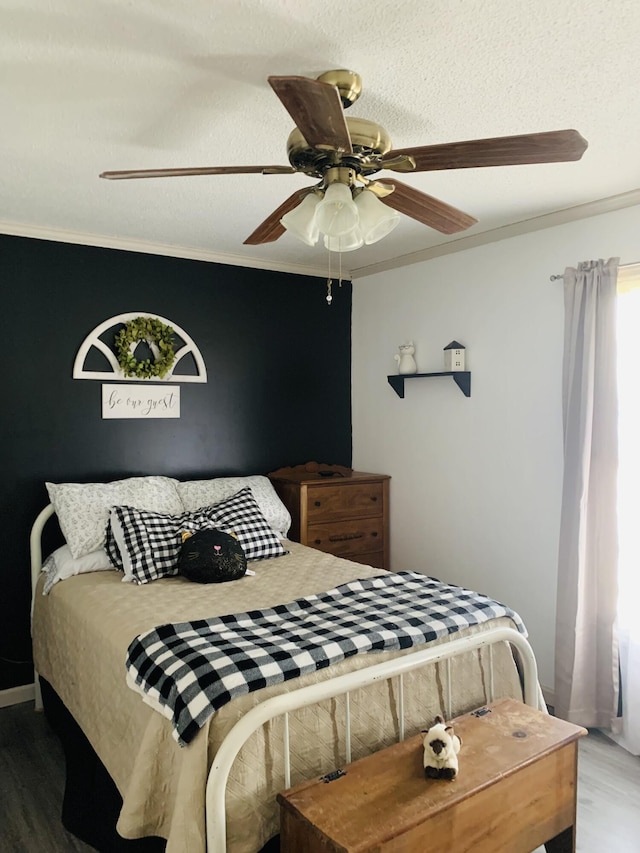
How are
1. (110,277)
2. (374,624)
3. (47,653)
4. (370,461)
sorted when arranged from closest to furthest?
(374,624), (47,653), (110,277), (370,461)

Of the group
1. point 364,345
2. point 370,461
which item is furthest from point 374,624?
point 364,345

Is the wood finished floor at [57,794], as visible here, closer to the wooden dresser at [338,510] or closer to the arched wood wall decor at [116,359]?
the wooden dresser at [338,510]

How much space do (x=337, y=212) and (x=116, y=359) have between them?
83.5 inches

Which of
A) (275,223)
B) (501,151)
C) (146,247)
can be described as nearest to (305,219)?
(275,223)

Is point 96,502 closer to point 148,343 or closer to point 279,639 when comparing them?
point 148,343

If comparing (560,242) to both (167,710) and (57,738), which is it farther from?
(57,738)

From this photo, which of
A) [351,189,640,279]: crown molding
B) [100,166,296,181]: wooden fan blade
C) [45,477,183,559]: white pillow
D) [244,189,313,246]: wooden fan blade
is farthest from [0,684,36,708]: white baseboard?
[351,189,640,279]: crown molding

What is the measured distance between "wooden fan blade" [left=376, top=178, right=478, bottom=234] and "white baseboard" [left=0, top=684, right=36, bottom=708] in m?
2.97

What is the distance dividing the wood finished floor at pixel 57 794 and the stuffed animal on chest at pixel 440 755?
0.82m

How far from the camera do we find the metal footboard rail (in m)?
1.54

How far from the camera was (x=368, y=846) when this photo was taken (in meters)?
1.43

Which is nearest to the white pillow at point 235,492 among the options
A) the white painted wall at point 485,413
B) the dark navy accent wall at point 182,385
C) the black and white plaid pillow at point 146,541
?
the dark navy accent wall at point 182,385

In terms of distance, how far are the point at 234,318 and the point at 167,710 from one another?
263 centimetres

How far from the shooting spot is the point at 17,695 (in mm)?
3258
